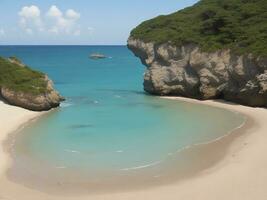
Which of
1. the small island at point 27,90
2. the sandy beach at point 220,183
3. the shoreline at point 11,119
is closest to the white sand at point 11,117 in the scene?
the shoreline at point 11,119

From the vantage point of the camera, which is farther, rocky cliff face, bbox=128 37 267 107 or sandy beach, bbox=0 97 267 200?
rocky cliff face, bbox=128 37 267 107

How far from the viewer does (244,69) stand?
4178 cm

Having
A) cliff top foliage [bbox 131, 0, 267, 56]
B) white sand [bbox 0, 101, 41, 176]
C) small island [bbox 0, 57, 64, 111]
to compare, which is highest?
cliff top foliage [bbox 131, 0, 267, 56]

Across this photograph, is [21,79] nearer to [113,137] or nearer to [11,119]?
[11,119]

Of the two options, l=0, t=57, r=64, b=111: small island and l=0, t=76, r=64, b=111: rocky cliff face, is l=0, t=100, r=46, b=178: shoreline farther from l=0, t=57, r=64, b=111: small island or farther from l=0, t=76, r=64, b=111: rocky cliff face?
l=0, t=57, r=64, b=111: small island

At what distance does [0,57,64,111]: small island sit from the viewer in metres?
40.3

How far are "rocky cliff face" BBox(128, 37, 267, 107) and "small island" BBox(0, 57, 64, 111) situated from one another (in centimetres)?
1231

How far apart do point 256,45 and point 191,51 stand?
788 cm

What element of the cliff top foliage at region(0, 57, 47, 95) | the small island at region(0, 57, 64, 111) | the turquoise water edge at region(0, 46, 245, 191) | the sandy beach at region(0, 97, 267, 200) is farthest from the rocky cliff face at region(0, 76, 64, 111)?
the sandy beach at region(0, 97, 267, 200)

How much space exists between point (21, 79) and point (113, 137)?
16386 millimetres

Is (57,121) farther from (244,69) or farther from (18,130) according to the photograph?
(244,69)

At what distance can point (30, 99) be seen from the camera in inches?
1586

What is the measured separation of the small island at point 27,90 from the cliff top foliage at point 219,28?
48.3 feet

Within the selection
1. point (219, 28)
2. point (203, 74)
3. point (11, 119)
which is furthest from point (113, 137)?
point (219, 28)
